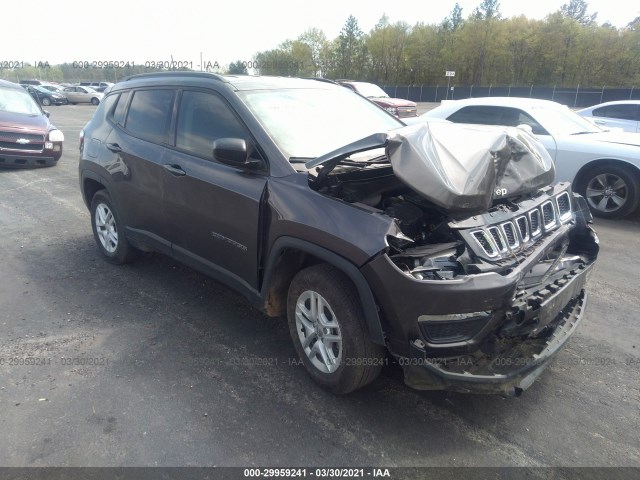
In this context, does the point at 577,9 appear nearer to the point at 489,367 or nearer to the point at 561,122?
the point at 561,122

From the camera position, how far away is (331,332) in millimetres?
2961

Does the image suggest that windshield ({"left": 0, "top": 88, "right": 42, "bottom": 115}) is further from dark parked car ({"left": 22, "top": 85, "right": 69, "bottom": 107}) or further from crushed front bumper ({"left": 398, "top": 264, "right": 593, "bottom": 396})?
dark parked car ({"left": 22, "top": 85, "right": 69, "bottom": 107})

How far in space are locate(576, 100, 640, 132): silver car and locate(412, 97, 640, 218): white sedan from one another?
4.45 metres

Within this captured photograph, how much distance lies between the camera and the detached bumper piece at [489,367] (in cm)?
252

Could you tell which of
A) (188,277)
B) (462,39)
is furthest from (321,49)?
(188,277)

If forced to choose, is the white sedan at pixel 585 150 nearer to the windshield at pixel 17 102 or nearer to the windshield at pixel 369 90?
the windshield at pixel 17 102

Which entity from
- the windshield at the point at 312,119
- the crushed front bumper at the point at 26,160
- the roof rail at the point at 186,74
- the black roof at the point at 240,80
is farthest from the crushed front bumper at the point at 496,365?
the crushed front bumper at the point at 26,160

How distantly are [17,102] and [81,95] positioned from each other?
3283 cm

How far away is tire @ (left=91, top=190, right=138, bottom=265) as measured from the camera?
16.2ft

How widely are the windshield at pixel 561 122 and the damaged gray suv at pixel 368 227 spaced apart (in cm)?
436

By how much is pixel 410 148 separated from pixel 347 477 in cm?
180

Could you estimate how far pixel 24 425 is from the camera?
2816mm

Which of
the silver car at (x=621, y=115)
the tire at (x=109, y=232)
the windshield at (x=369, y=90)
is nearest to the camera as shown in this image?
the tire at (x=109, y=232)

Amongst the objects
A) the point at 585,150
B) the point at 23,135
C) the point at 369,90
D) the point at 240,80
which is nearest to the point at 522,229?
the point at 240,80
